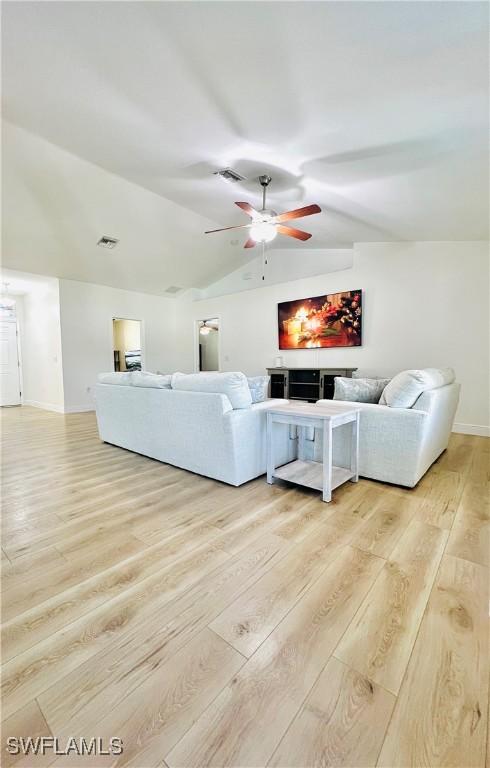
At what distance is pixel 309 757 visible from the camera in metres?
0.78

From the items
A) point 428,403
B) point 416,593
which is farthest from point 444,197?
point 416,593

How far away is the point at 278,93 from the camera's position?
2.04 m

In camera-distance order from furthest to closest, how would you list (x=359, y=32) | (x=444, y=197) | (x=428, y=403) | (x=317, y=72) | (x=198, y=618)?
1. (x=444, y=197)
2. (x=428, y=403)
3. (x=317, y=72)
4. (x=359, y=32)
5. (x=198, y=618)

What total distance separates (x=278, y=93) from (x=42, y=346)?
22.1 feet

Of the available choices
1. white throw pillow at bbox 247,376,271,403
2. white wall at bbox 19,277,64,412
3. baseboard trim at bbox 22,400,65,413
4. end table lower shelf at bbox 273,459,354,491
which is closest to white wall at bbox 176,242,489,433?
end table lower shelf at bbox 273,459,354,491

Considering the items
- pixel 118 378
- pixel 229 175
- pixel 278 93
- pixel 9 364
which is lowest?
pixel 118 378

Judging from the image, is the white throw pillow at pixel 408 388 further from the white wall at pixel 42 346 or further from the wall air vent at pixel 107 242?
the white wall at pixel 42 346

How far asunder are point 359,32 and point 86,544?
10.1 ft

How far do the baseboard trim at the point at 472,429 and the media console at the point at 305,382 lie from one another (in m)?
1.64

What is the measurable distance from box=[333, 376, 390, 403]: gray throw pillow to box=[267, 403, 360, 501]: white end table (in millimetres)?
308

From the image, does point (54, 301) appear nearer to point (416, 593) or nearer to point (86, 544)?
point (86, 544)

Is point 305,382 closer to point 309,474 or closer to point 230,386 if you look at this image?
point 309,474

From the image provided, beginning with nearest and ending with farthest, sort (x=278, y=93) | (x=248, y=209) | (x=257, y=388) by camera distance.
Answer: (x=278, y=93), (x=257, y=388), (x=248, y=209)

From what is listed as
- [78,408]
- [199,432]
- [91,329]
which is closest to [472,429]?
[199,432]
